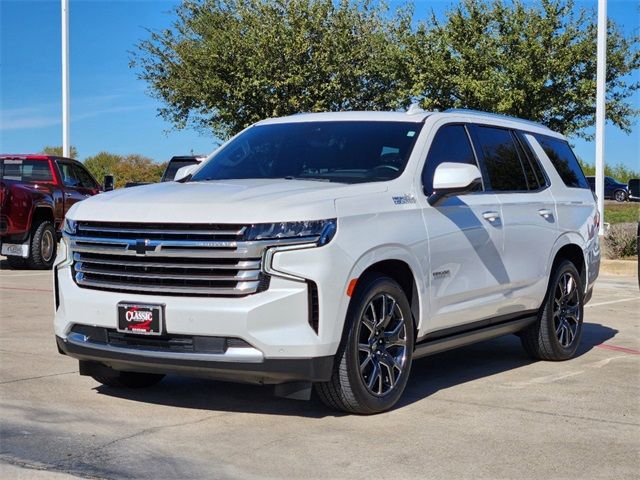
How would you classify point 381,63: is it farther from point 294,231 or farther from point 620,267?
point 294,231

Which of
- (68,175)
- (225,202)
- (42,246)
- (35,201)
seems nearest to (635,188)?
(225,202)

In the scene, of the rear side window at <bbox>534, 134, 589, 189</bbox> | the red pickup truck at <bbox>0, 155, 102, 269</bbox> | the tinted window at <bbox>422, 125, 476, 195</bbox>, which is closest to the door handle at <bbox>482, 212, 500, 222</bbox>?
the tinted window at <bbox>422, 125, 476, 195</bbox>

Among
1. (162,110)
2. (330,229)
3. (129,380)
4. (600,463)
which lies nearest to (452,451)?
(600,463)

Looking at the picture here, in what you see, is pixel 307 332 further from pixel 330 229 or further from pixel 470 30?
pixel 470 30

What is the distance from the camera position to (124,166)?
74.0m

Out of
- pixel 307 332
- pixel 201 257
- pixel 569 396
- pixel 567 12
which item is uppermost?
pixel 567 12

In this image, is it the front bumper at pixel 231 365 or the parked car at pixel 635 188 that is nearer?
the front bumper at pixel 231 365

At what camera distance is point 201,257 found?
5.36 meters

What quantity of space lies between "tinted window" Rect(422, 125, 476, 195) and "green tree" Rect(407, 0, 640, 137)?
78.9ft

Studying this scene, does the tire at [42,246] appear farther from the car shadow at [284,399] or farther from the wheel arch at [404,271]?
the wheel arch at [404,271]

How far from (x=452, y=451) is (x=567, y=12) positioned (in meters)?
29.4

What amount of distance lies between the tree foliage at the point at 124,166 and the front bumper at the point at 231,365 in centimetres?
6385

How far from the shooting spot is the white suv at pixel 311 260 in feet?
17.4

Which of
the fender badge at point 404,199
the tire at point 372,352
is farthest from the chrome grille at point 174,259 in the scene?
the fender badge at point 404,199
